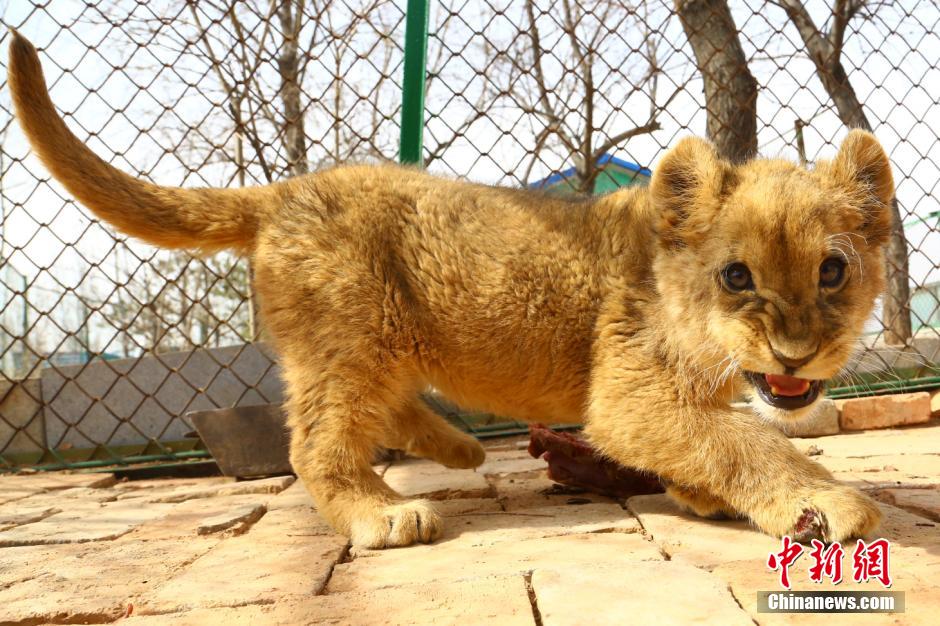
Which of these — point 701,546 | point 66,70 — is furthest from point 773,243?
Result: point 66,70

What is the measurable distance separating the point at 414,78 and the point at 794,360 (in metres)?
3.13

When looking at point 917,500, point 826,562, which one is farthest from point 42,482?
point 917,500

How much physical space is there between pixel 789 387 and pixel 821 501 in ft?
1.38

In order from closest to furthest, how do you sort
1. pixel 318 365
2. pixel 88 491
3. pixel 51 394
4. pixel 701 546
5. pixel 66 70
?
pixel 701 546 < pixel 318 365 < pixel 88 491 < pixel 66 70 < pixel 51 394

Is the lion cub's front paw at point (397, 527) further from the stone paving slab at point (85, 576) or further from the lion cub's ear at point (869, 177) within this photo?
the lion cub's ear at point (869, 177)

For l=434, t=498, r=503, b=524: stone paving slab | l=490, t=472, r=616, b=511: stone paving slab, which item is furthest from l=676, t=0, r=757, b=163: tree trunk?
l=434, t=498, r=503, b=524: stone paving slab

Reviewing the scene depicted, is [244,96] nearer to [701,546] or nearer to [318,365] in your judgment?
[318,365]

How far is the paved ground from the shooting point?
1988 millimetres

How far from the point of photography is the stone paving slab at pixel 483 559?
7.72 ft

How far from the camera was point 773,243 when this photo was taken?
269 centimetres

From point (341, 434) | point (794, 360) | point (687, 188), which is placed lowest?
point (341, 434)

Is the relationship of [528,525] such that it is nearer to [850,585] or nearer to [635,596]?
[635,596]

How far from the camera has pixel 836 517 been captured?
2514mm
